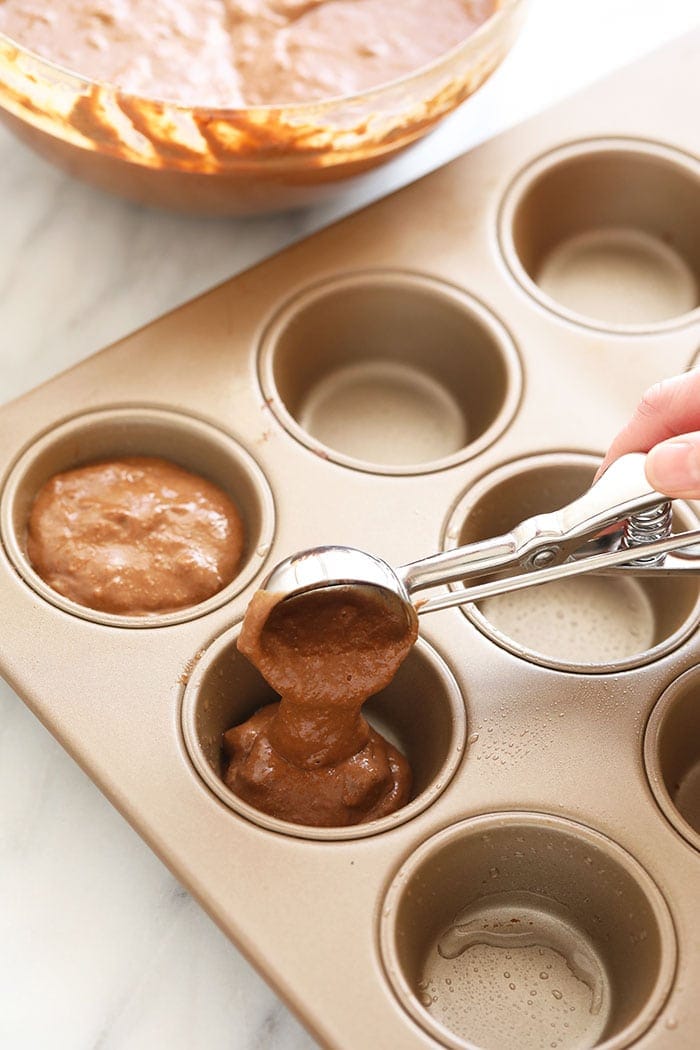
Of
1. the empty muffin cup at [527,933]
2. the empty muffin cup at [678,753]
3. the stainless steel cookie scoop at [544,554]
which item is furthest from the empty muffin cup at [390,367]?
the empty muffin cup at [527,933]

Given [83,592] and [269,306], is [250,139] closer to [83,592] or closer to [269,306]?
[269,306]

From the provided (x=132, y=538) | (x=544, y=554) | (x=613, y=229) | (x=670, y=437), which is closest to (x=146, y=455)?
(x=132, y=538)

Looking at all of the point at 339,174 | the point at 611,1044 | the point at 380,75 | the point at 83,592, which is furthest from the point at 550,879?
the point at 380,75

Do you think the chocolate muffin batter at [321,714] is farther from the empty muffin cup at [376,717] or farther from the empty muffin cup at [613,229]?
the empty muffin cup at [613,229]

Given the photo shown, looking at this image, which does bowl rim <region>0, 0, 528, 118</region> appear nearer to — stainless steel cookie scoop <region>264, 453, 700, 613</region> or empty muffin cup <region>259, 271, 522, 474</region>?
A: empty muffin cup <region>259, 271, 522, 474</region>

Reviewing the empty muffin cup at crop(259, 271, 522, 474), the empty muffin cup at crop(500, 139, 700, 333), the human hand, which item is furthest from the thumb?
the empty muffin cup at crop(500, 139, 700, 333)

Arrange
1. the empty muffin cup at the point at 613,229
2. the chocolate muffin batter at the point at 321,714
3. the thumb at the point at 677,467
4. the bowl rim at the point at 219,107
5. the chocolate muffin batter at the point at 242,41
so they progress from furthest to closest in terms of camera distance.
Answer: the empty muffin cup at the point at 613,229 → the chocolate muffin batter at the point at 242,41 → the bowl rim at the point at 219,107 → the chocolate muffin batter at the point at 321,714 → the thumb at the point at 677,467
